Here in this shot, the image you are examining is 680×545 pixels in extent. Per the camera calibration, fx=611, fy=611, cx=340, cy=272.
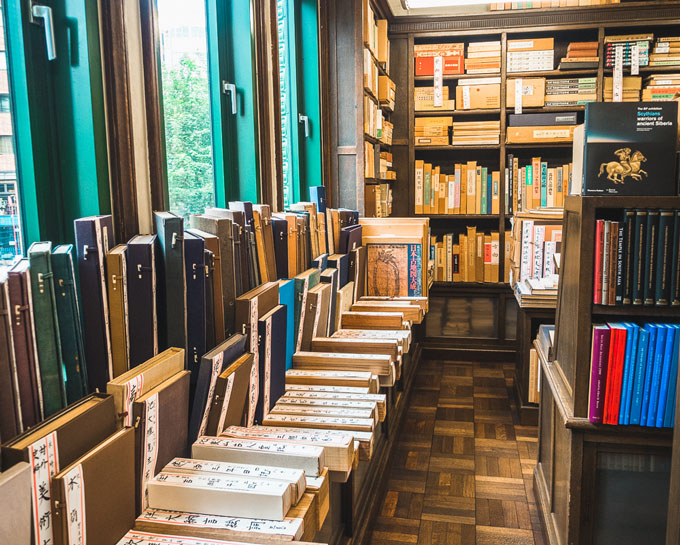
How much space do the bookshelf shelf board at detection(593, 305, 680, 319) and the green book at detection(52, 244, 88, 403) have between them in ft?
4.53

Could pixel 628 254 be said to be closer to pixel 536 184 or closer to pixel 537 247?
pixel 537 247

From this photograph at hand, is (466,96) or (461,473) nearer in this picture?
(461,473)

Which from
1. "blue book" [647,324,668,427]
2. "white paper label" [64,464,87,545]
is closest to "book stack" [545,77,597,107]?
"blue book" [647,324,668,427]

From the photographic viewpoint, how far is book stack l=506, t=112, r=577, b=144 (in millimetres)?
4562

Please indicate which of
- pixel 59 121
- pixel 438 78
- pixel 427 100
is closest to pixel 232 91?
pixel 59 121

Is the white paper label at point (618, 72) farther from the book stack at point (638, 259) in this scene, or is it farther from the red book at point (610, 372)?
the red book at point (610, 372)

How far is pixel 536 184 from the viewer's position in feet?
15.3

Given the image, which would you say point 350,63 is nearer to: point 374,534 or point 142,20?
point 142,20

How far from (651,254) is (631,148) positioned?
1.00ft

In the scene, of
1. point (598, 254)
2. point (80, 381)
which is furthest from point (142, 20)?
point (598, 254)

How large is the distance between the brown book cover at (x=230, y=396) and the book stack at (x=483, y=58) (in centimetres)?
382

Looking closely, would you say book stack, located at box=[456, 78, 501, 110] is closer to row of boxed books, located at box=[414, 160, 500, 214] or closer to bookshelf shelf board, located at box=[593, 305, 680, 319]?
row of boxed books, located at box=[414, 160, 500, 214]

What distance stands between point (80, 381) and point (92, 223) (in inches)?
13.0

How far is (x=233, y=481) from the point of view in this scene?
1.18 meters
